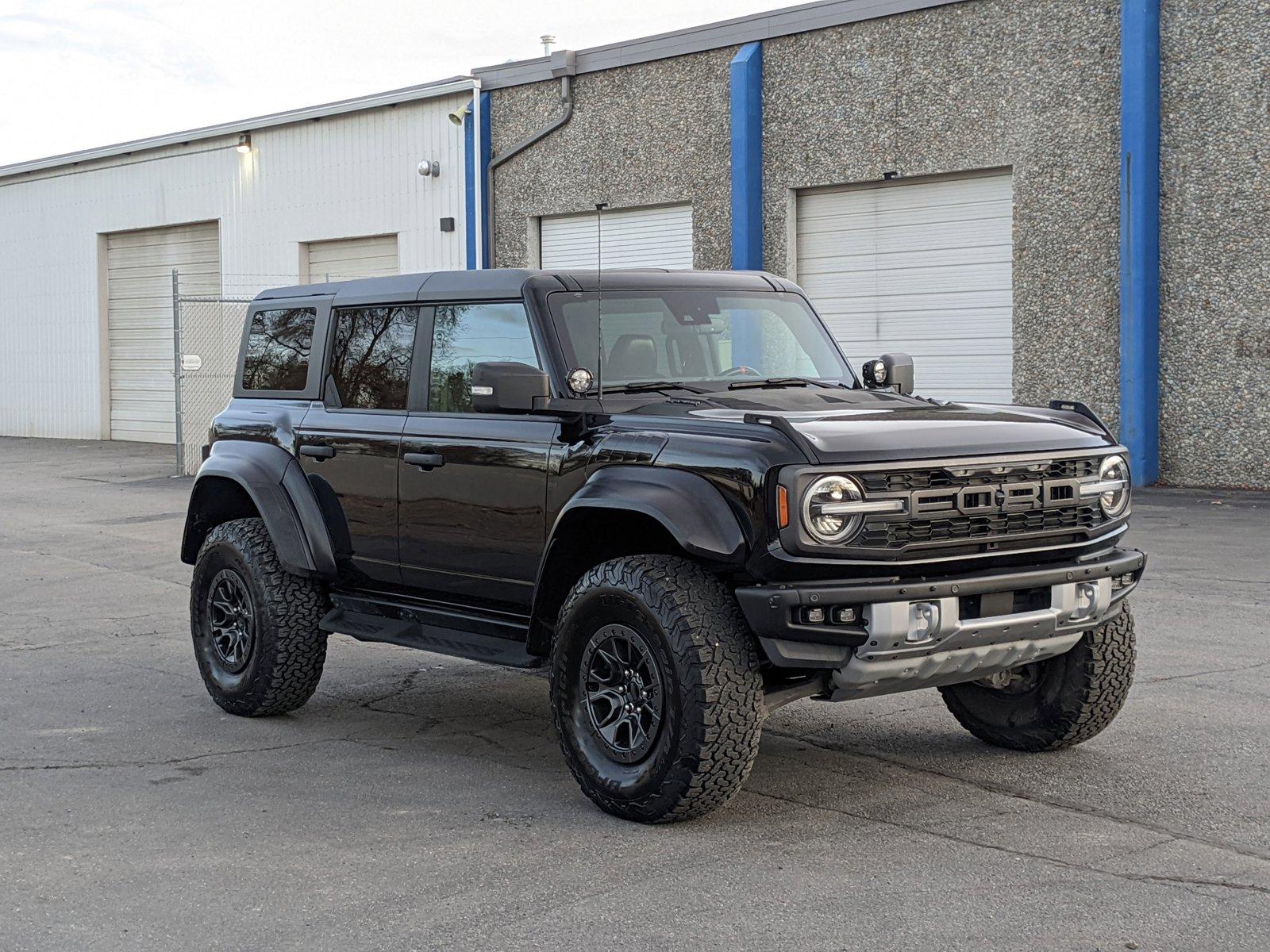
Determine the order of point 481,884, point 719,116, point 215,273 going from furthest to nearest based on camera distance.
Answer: point 215,273
point 719,116
point 481,884

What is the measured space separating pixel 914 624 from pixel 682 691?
0.77 meters

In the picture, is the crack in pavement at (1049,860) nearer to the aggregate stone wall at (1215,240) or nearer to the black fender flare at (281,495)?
the black fender flare at (281,495)

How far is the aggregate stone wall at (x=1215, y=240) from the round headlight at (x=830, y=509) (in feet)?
41.8

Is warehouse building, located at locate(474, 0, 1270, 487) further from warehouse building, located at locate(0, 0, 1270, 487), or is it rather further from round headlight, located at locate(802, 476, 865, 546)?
round headlight, located at locate(802, 476, 865, 546)

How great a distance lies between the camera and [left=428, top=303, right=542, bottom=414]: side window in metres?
6.48

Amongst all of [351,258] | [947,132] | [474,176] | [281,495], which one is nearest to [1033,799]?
[281,495]

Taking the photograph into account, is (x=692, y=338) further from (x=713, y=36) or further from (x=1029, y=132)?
(x=713, y=36)

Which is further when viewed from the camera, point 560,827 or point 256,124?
point 256,124

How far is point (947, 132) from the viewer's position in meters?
18.9

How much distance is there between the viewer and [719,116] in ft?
70.4

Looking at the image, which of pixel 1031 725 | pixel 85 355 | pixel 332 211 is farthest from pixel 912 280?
pixel 85 355

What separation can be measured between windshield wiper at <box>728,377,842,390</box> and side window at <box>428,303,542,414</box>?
33.3 inches

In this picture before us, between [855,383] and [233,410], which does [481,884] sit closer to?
[855,383]

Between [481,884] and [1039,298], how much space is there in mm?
14666
